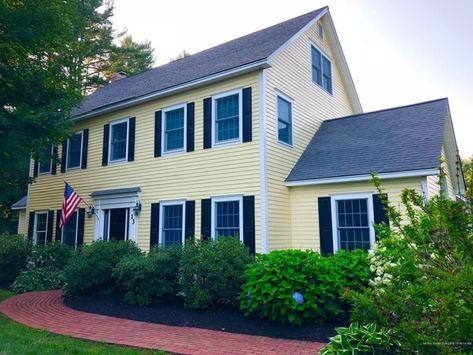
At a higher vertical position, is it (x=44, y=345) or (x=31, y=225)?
(x=31, y=225)

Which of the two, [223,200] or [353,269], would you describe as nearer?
[353,269]

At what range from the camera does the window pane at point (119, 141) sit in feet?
44.5

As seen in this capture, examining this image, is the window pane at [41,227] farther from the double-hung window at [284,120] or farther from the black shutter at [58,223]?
the double-hung window at [284,120]

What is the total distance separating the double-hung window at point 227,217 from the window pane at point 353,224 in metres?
2.66

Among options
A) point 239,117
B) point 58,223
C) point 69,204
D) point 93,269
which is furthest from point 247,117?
point 58,223

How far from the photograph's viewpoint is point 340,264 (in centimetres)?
671

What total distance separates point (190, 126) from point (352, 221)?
5.56 meters

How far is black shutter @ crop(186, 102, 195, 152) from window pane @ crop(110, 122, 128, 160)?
10.1 feet

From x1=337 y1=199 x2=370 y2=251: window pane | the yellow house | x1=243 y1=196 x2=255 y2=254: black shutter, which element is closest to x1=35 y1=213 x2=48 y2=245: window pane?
the yellow house

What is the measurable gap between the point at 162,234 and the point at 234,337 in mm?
6234

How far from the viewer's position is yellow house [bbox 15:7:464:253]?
9.82 metres

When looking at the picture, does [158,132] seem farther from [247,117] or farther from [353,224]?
[353,224]

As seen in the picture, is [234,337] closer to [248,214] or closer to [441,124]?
[248,214]

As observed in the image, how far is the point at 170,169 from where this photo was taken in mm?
11938
